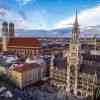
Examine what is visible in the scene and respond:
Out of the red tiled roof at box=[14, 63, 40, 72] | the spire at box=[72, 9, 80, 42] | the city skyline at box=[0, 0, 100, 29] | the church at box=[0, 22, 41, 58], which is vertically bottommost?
the red tiled roof at box=[14, 63, 40, 72]

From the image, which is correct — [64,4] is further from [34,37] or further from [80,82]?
[80,82]

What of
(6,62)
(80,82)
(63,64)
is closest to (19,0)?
(6,62)

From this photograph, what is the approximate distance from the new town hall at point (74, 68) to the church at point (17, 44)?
324 millimetres

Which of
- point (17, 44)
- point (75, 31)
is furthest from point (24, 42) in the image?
point (75, 31)

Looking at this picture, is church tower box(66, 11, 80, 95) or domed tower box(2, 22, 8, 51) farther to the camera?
domed tower box(2, 22, 8, 51)

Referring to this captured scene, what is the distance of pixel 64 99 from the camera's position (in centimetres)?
224

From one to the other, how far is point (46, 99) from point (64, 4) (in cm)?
114

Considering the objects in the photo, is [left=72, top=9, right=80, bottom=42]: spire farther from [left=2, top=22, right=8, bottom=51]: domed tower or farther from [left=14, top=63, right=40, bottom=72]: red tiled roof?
[left=2, top=22, right=8, bottom=51]: domed tower

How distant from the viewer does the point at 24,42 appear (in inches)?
92.1

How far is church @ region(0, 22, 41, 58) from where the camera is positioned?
2.32 metres

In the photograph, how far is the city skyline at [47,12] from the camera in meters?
2.26

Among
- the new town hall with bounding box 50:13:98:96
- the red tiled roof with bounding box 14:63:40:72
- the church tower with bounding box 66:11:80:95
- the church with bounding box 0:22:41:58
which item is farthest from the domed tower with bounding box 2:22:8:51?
the church tower with bounding box 66:11:80:95

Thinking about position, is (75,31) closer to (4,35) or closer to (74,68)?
(74,68)

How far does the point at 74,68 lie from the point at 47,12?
0.75m
